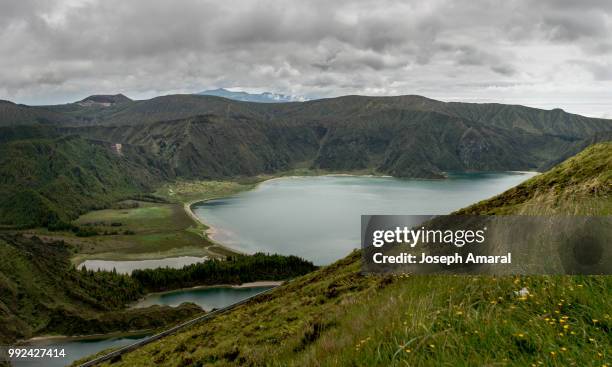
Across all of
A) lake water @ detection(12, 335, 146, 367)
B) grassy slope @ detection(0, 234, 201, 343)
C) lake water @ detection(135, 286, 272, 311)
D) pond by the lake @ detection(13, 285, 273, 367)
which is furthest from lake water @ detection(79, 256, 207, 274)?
lake water @ detection(12, 335, 146, 367)

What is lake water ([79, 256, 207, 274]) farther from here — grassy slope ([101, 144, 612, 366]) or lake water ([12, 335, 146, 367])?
grassy slope ([101, 144, 612, 366])

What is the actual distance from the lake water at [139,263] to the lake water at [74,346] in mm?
51241

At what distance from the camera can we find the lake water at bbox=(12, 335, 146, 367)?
91250 mm

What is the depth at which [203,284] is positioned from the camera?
469 feet

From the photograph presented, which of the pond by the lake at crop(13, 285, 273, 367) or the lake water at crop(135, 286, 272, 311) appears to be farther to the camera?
the lake water at crop(135, 286, 272, 311)

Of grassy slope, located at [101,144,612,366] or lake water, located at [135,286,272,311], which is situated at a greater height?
grassy slope, located at [101,144,612,366]

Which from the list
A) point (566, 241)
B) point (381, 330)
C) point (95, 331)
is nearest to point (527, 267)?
point (566, 241)

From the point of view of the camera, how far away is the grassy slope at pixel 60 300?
112312mm

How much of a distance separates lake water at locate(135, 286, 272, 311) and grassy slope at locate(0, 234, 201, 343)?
20.8ft

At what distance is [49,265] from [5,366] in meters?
67.4

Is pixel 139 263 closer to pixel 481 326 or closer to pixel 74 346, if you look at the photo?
pixel 74 346

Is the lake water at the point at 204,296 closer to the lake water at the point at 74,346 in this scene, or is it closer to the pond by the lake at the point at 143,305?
the pond by the lake at the point at 143,305

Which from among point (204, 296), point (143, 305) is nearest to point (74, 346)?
point (143, 305)

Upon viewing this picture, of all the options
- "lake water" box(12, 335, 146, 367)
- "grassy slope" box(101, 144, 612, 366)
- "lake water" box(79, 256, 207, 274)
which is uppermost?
"grassy slope" box(101, 144, 612, 366)
